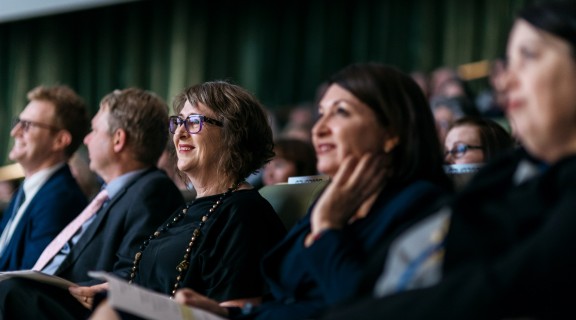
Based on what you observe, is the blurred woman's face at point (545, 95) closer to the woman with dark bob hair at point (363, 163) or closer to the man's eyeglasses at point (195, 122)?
the woman with dark bob hair at point (363, 163)

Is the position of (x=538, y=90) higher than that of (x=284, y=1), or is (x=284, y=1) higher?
(x=538, y=90)

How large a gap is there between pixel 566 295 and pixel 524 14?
490mm

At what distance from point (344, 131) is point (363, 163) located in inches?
3.1

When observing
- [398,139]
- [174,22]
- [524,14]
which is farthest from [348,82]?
[174,22]

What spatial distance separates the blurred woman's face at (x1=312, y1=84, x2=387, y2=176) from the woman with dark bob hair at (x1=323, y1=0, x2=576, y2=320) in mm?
372

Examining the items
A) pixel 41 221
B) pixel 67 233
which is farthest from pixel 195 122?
pixel 41 221

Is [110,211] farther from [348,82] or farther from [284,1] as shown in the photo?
[284,1]

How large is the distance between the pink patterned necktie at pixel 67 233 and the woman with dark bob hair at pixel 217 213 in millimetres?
501

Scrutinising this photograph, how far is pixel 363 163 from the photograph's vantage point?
1933mm

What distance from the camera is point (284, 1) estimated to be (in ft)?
29.2

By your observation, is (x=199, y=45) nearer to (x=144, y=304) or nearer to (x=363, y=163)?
(x=363, y=163)

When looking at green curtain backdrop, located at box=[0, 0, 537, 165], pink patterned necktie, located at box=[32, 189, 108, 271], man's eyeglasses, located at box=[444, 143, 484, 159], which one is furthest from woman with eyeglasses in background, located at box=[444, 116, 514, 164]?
green curtain backdrop, located at box=[0, 0, 537, 165]

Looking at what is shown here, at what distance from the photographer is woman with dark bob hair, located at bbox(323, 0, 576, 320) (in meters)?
1.37

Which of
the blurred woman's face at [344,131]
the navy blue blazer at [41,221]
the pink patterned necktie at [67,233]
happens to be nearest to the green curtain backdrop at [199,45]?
the navy blue blazer at [41,221]
